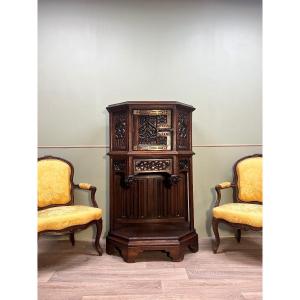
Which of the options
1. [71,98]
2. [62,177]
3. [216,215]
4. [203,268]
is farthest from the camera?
[71,98]

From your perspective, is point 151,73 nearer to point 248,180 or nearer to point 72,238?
point 248,180

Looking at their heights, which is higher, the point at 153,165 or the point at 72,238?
the point at 153,165

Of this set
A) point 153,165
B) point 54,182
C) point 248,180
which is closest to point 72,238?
point 54,182

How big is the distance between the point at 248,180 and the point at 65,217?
203cm

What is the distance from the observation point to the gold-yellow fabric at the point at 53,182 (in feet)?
10.1

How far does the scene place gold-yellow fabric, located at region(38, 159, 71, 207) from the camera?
3092 mm

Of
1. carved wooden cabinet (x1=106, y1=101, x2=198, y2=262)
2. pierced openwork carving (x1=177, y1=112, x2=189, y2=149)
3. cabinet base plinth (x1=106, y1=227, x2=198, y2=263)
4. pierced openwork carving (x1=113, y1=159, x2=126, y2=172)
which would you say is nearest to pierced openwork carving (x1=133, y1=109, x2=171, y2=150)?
carved wooden cabinet (x1=106, y1=101, x2=198, y2=262)

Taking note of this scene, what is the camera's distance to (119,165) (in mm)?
2998

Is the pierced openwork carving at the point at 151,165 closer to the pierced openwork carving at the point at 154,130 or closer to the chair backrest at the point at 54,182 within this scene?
the pierced openwork carving at the point at 154,130

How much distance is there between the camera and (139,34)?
3.52 metres

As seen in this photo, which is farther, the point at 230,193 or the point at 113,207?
the point at 230,193
